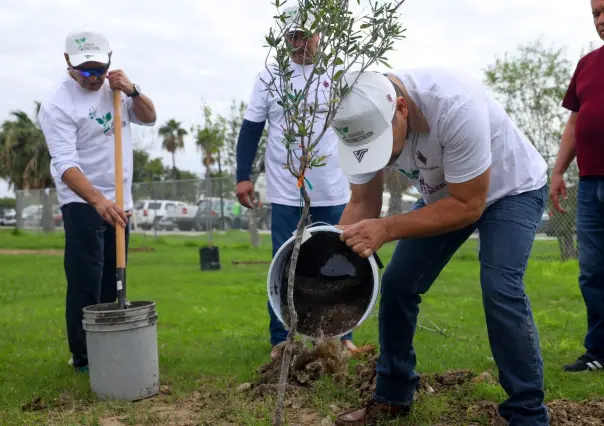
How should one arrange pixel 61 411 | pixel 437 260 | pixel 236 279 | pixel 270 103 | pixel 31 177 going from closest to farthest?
1. pixel 437 260
2. pixel 61 411
3. pixel 270 103
4. pixel 236 279
5. pixel 31 177

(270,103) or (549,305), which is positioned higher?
(270,103)

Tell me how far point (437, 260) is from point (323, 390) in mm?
1123

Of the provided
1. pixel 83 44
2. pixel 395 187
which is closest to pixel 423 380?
pixel 83 44

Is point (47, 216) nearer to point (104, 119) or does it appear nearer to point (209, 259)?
point (209, 259)

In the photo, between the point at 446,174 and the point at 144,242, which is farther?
the point at 144,242

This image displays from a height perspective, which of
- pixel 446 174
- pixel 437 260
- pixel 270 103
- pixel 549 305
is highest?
pixel 270 103

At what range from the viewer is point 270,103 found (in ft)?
15.8

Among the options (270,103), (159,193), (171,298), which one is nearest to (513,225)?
(270,103)

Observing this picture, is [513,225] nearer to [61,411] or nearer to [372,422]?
[372,422]

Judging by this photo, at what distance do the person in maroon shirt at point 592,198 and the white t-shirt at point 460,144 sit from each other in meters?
1.29

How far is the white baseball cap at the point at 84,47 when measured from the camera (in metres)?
4.30

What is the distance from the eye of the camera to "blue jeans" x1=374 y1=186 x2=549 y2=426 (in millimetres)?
2902

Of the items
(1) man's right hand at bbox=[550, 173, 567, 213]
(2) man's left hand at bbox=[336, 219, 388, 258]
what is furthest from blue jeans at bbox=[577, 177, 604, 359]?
(2) man's left hand at bbox=[336, 219, 388, 258]

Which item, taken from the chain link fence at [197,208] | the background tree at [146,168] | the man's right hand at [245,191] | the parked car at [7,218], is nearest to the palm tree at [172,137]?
the background tree at [146,168]
